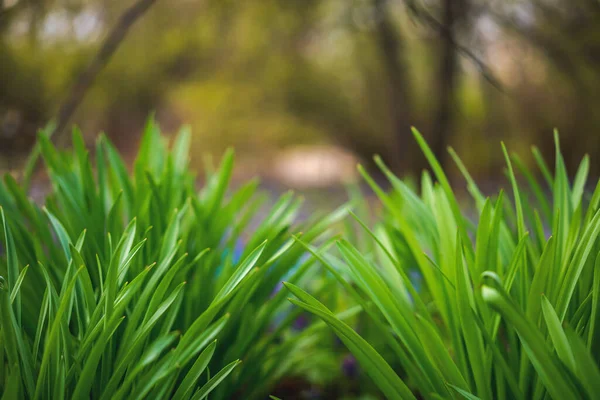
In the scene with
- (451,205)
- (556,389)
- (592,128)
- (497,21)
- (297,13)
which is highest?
(297,13)

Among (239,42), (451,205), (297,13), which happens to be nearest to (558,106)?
(297,13)

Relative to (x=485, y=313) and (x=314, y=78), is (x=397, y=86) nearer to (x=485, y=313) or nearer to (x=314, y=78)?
(x=314, y=78)

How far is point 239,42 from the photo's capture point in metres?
3.02

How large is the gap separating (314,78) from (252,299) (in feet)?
11.7

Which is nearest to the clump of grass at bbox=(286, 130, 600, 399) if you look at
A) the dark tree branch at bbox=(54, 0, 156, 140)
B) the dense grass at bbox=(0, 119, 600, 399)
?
the dense grass at bbox=(0, 119, 600, 399)

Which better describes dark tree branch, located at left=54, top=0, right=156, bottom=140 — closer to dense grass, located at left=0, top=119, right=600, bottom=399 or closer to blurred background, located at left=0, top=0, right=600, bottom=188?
blurred background, located at left=0, top=0, right=600, bottom=188

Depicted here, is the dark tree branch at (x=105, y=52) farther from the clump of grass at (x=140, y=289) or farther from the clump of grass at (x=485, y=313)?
the clump of grass at (x=485, y=313)

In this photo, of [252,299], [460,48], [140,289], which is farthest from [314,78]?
[140,289]

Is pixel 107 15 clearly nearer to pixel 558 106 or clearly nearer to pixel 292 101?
pixel 292 101

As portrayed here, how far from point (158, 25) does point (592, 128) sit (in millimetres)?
2458

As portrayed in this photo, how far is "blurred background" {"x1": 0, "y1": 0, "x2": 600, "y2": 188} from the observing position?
1.98 metres

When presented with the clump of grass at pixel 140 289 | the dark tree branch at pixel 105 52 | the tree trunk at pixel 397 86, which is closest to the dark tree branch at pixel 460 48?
the clump of grass at pixel 140 289

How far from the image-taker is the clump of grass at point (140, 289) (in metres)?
0.48

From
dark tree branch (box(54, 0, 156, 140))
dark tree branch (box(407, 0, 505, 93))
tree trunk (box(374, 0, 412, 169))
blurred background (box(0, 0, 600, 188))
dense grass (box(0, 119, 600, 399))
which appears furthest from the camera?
tree trunk (box(374, 0, 412, 169))
